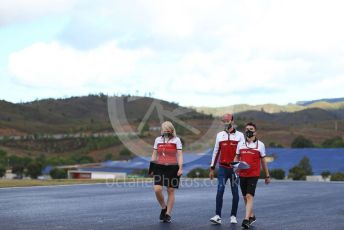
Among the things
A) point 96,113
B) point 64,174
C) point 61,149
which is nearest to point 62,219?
point 64,174

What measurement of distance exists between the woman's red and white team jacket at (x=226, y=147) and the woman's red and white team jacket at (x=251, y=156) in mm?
291

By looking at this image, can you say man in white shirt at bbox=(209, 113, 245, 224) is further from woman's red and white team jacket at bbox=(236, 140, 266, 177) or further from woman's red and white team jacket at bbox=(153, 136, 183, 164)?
woman's red and white team jacket at bbox=(153, 136, 183, 164)

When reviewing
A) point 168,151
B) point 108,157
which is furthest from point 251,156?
point 108,157

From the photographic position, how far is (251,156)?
10.5 m

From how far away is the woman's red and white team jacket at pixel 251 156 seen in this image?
412 inches

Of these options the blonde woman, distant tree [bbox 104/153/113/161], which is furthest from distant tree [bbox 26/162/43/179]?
the blonde woman

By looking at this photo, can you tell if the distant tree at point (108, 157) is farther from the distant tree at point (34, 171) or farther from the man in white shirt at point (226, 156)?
the man in white shirt at point (226, 156)

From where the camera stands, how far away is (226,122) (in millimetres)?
10797

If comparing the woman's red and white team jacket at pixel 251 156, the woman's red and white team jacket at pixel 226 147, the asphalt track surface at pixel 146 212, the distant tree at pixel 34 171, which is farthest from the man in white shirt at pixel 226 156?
the distant tree at pixel 34 171

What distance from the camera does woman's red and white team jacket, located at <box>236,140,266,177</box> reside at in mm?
10477

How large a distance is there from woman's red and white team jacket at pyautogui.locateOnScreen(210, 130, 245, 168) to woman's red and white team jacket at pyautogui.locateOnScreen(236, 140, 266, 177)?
29 centimetres

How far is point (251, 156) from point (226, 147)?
565 millimetres

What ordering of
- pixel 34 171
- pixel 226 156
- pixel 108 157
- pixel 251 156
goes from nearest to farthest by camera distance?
pixel 251 156
pixel 226 156
pixel 34 171
pixel 108 157

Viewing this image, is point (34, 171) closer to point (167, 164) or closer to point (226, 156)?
point (167, 164)
